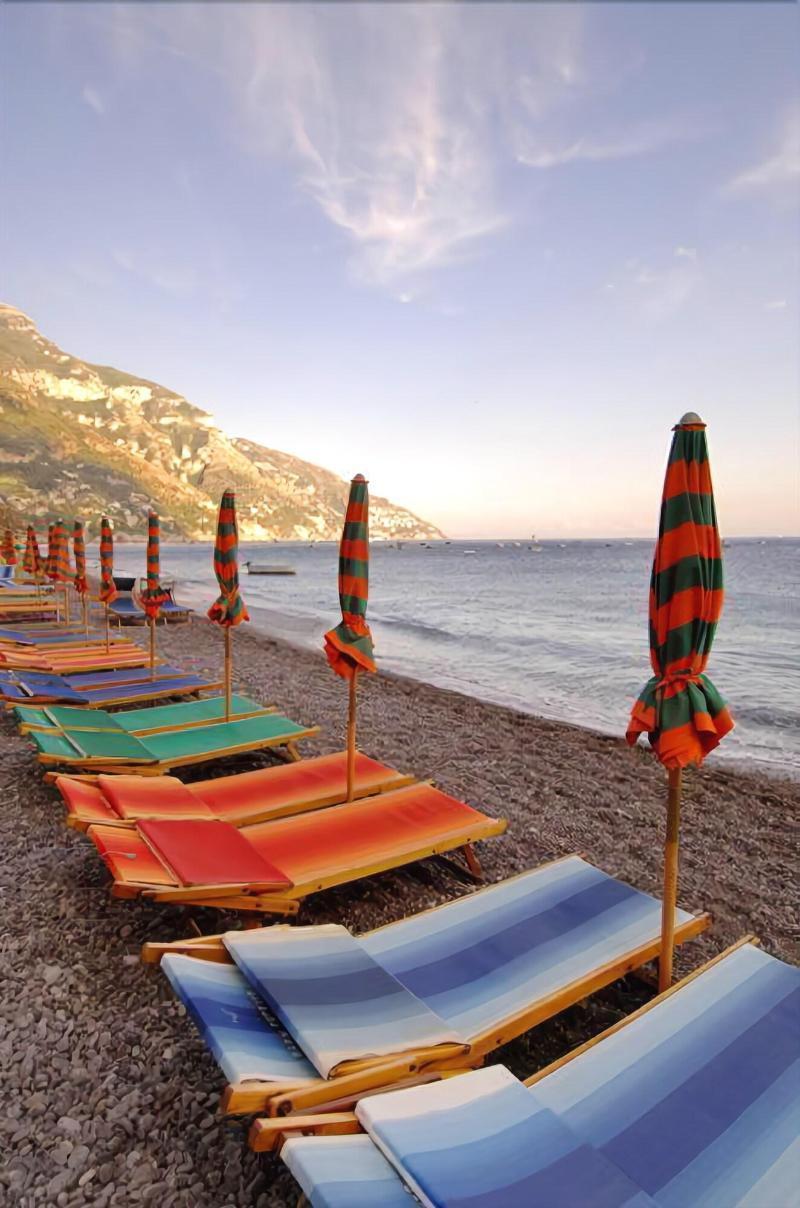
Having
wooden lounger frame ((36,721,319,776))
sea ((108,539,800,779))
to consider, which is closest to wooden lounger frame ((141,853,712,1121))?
wooden lounger frame ((36,721,319,776))

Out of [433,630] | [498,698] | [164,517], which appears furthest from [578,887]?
[164,517]

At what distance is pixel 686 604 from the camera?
288 cm

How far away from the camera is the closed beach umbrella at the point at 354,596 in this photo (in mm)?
5133

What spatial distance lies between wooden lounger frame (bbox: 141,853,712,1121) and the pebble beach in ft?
1.43

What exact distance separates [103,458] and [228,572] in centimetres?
14323

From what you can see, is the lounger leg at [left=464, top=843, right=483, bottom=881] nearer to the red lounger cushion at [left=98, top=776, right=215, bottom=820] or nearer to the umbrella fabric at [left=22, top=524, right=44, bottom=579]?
the red lounger cushion at [left=98, top=776, right=215, bottom=820]

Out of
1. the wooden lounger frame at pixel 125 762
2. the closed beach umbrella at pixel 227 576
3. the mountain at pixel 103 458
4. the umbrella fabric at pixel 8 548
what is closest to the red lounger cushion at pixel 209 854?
the wooden lounger frame at pixel 125 762

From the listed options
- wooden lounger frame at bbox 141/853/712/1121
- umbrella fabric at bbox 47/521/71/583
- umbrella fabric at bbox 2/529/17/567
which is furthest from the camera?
umbrella fabric at bbox 2/529/17/567

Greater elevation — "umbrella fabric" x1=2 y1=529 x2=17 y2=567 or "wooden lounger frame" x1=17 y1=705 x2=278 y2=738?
"umbrella fabric" x1=2 y1=529 x2=17 y2=567

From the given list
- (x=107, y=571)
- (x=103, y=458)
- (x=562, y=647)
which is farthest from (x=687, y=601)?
(x=103, y=458)

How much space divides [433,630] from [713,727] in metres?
21.1

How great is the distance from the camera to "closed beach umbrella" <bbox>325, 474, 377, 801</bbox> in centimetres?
513

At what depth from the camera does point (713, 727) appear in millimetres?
2895

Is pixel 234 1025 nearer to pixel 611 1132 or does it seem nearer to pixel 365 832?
pixel 611 1132
